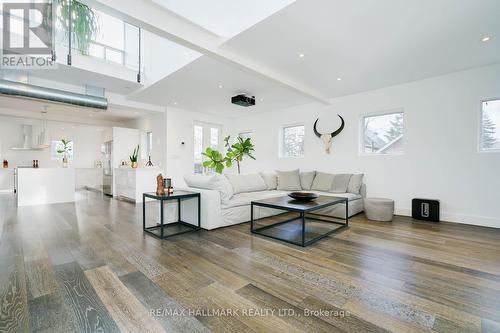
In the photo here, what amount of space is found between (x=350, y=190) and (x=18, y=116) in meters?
10.0

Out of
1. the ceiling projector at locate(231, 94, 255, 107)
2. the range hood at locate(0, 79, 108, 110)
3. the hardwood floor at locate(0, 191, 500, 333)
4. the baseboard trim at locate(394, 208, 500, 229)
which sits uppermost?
the ceiling projector at locate(231, 94, 255, 107)

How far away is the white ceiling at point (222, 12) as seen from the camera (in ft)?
8.73

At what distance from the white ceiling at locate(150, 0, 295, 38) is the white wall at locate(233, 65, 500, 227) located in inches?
139

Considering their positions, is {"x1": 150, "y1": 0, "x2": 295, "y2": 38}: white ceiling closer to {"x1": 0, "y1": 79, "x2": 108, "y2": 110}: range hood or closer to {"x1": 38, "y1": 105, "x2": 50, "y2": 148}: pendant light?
{"x1": 0, "y1": 79, "x2": 108, "y2": 110}: range hood

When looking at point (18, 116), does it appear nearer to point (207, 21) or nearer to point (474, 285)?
point (207, 21)

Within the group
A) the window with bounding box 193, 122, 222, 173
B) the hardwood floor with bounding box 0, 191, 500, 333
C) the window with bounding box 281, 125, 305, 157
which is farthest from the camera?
the window with bounding box 193, 122, 222, 173

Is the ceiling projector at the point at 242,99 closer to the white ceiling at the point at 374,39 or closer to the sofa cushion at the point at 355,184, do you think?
the white ceiling at the point at 374,39

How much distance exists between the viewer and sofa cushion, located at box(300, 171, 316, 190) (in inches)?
208

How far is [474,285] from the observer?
72.8 inches

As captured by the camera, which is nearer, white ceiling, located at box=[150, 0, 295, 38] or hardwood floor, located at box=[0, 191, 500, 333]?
hardwood floor, located at box=[0, 191, 500, 333]

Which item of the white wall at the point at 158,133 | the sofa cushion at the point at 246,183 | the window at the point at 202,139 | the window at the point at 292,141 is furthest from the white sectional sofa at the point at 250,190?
the white wall at the point at 158,133

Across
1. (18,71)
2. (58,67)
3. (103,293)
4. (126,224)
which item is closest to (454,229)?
(103,293)

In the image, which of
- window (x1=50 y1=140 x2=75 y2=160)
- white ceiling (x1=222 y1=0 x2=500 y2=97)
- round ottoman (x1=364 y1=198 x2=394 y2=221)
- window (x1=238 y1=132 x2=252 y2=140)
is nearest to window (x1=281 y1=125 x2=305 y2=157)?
window (x1=238 y1=132 x2=252 y2=140)

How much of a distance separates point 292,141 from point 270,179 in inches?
68.1
